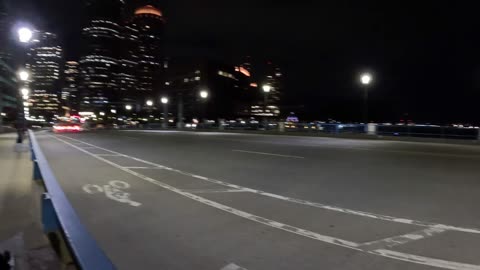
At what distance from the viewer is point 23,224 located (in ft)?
23.8

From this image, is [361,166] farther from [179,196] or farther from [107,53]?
[107,53]

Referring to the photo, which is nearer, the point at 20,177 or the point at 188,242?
the point at 188,242

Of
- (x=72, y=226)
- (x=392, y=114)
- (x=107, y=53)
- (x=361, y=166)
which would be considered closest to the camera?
(x=72, y=226)

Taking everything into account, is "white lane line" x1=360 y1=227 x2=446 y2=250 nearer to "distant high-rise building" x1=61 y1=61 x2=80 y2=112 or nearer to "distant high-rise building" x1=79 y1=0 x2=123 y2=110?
"distant high-rise building" x1=79 y1=0 x2=123 y2=110

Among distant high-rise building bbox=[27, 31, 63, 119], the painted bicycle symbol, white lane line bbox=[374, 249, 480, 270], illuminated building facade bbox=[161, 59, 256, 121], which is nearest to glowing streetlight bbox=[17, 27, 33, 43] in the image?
the painted bicycle symbol

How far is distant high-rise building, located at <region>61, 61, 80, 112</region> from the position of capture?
176m

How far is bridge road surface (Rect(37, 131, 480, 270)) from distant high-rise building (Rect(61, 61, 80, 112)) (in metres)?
172

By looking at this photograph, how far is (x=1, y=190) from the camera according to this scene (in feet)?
34.2

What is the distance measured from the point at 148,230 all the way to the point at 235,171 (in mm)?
6988

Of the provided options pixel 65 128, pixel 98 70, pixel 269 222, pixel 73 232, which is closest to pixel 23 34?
pixel 269 222

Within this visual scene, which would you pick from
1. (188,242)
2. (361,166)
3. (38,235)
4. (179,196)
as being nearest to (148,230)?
(188,242)

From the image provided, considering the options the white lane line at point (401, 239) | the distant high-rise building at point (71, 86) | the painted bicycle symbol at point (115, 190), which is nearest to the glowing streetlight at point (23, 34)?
the painted bicycle symbol at point (115, 190)

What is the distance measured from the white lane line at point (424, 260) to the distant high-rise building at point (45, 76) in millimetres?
67041

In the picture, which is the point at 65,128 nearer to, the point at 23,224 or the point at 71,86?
the point at 23,224
